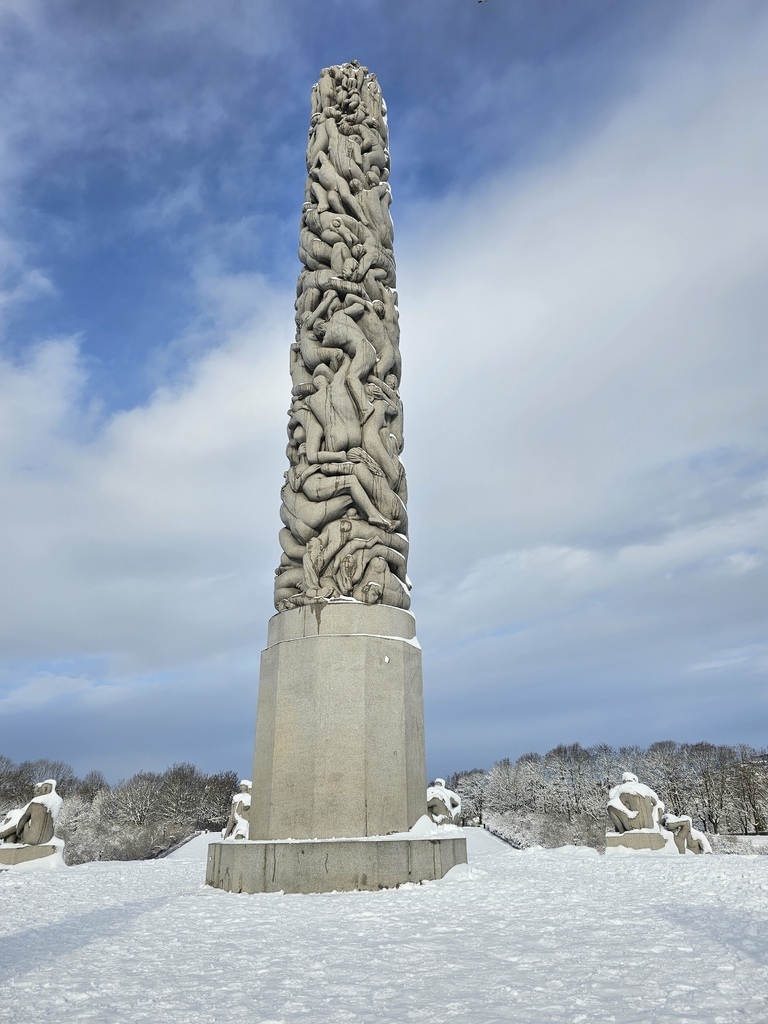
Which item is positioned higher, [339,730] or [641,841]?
[339,730]

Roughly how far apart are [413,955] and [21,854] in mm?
11861

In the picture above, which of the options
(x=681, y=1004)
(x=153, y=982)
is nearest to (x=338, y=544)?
(x=153, y=982)

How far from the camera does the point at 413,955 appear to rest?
3.98 meters

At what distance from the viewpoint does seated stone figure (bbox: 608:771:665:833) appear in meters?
11.7

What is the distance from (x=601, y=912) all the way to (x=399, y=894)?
2088 mm

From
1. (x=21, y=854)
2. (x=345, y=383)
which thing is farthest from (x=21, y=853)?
(x=345, y=383)

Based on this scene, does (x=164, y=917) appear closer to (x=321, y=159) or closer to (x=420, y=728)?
(x=420, y=728)

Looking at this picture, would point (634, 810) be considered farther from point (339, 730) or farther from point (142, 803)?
point (142, 803)

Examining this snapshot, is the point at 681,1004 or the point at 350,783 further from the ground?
the point at 350,783

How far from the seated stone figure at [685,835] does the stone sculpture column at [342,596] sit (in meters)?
5.66

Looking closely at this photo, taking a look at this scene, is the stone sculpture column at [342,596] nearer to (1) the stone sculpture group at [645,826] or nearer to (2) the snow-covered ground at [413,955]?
(2) the snow-covered ground at [413,955]

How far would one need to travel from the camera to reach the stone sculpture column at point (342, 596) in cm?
782

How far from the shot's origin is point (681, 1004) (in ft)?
9.60

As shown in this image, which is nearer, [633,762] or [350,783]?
[350,783]
